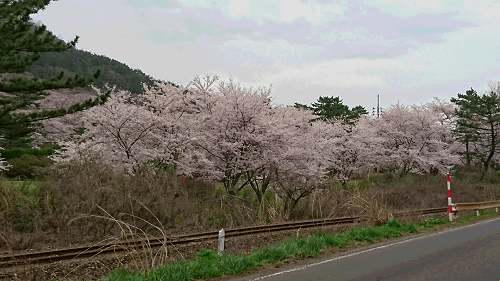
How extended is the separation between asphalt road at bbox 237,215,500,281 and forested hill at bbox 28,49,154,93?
69061 millimetres

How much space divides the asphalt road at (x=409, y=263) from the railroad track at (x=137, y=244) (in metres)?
2.94

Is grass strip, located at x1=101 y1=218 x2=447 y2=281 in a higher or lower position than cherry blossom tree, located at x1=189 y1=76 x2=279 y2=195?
lower

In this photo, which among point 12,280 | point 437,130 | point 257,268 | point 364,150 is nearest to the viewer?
point 12,280

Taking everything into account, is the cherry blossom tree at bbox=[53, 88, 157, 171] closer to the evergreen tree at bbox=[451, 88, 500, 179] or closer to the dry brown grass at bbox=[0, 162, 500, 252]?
the dry brown grass at bbox=[0, 162, 500, 252]

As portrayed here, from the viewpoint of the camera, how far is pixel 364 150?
40531 millimetres

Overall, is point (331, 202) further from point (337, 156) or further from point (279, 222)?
point (337, 156)

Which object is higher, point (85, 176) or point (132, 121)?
point (132, 121)

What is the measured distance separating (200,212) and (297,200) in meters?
4.74

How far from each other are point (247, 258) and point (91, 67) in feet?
293

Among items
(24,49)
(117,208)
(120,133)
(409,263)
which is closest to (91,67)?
(120,133)

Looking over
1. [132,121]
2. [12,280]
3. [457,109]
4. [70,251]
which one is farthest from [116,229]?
[457,109]

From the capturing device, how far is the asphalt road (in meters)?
7.90

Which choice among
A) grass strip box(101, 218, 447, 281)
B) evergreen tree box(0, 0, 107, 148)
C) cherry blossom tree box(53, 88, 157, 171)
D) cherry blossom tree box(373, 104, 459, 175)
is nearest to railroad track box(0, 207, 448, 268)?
grass strip box(101, 218, 447, 281)

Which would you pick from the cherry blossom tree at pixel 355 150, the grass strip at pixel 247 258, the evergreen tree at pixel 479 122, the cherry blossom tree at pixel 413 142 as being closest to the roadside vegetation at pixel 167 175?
the grass strip at pixel 247 258
